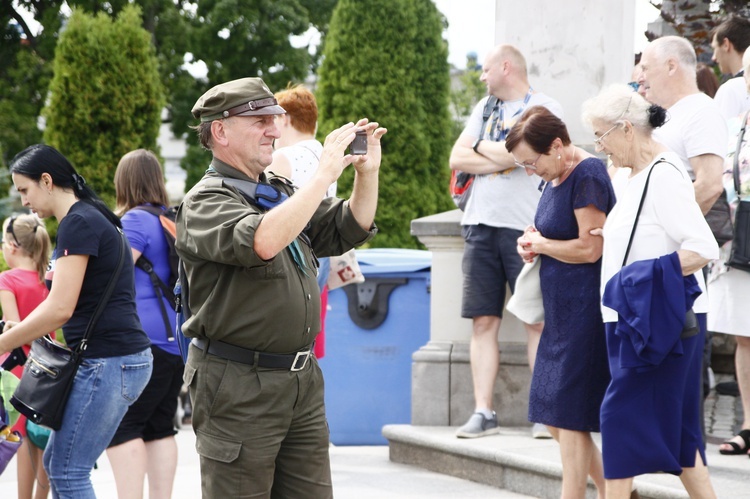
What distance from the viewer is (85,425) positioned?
4.32 m

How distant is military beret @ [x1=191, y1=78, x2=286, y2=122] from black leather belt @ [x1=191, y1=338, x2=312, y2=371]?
2.32 ft

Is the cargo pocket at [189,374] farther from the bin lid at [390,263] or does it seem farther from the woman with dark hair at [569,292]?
the bin lid at [390,263]

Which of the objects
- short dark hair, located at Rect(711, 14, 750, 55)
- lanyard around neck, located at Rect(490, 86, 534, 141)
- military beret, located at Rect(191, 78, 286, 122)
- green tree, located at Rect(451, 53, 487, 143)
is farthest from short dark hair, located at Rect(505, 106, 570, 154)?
green tree, located at Rect(451, 53, 487, 143)

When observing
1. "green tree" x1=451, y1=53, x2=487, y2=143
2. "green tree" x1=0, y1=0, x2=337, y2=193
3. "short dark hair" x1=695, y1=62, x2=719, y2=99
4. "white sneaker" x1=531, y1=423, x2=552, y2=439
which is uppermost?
"green tree" x1=0, y1=0, x2=337, y2=193

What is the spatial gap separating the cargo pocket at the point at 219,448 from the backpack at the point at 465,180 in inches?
122

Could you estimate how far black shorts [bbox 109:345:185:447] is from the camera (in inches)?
198

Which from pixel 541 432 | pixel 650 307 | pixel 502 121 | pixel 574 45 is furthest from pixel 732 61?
pixel 650 307

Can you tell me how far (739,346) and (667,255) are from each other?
1.66 metres

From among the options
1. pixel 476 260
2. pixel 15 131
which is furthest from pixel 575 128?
pixel 15 131

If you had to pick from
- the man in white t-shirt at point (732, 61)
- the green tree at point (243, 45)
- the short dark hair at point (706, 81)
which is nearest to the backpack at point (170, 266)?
the man in white t-shirt at point (732, 61)

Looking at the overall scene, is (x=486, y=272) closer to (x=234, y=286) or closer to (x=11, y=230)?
(x=11, y=230)

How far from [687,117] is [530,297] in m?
1.07

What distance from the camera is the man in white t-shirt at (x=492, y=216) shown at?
5.97 meters

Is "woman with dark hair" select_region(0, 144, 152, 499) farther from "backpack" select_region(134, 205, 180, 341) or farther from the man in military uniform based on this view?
the man in military uniform
